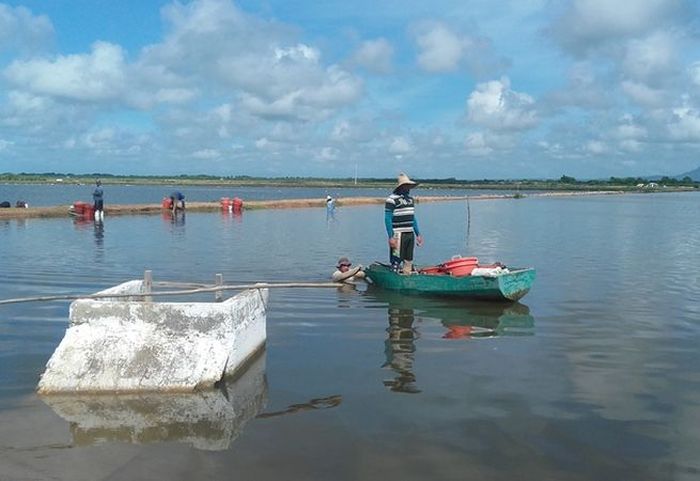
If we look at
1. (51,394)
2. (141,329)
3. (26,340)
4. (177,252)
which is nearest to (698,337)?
(141,329)

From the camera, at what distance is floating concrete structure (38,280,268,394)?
277 inches

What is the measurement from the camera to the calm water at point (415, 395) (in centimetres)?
548

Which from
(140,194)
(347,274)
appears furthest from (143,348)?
(140,194)

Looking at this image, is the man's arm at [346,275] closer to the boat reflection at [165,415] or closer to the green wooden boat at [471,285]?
the green wooden boat at [471,285]

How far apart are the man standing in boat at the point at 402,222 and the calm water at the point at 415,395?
1.00 m

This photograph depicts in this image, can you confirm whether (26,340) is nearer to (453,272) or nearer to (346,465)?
(346,465)

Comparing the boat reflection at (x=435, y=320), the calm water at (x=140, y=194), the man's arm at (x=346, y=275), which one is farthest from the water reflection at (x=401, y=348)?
the calm water at (x=140, y=194)

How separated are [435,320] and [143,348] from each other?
17.5ft

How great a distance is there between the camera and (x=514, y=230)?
33.5 meters

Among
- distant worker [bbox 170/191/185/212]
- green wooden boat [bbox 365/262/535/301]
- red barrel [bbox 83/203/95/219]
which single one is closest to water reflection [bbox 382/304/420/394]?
green wooden boat [bbox 365/262/535/301]

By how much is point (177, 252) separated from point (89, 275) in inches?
205

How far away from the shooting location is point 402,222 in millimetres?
13477

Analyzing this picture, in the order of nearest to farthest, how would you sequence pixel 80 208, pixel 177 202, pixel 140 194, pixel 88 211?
pixel 88 211 → pixel 80 208 → pixel 177 202 → pixel 140 194

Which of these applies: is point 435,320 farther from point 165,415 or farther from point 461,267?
point 165,415
